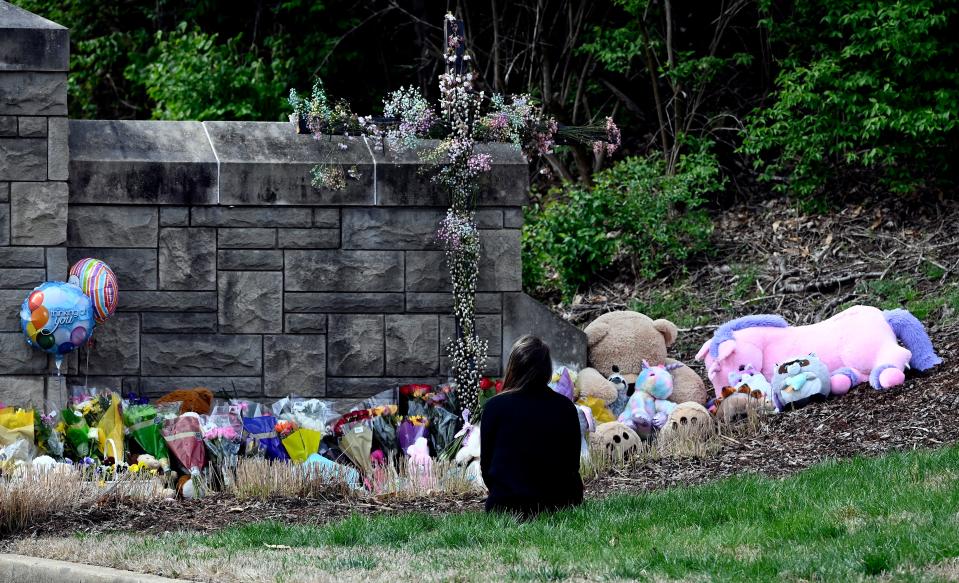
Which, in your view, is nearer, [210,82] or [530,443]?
[530,443]

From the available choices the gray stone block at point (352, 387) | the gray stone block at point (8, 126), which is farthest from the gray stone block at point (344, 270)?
the gray stone block at point (8, 126)

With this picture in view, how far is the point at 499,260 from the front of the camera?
832cm

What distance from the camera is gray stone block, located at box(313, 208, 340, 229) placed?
26.6 ft

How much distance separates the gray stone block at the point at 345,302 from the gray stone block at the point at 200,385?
58cm

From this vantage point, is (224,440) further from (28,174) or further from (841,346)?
(841,346)

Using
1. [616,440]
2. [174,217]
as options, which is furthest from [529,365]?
[174,217]

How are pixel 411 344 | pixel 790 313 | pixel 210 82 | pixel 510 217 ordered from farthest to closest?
1. pixel 210 82
2. pixel 790 313
3. pixel 510 217
4. pixel 411 344

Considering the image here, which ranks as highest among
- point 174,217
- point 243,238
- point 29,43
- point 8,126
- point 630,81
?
point 630,81

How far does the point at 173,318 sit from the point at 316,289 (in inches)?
38.6

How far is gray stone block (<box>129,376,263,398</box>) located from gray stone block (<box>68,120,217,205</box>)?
120cm

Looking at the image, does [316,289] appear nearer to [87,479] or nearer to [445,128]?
[445,128]

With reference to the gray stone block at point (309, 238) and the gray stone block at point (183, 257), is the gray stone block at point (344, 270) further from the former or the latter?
the gray stone block at point (183, 257)

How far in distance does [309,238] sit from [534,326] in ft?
5.53

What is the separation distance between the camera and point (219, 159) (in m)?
8.00
